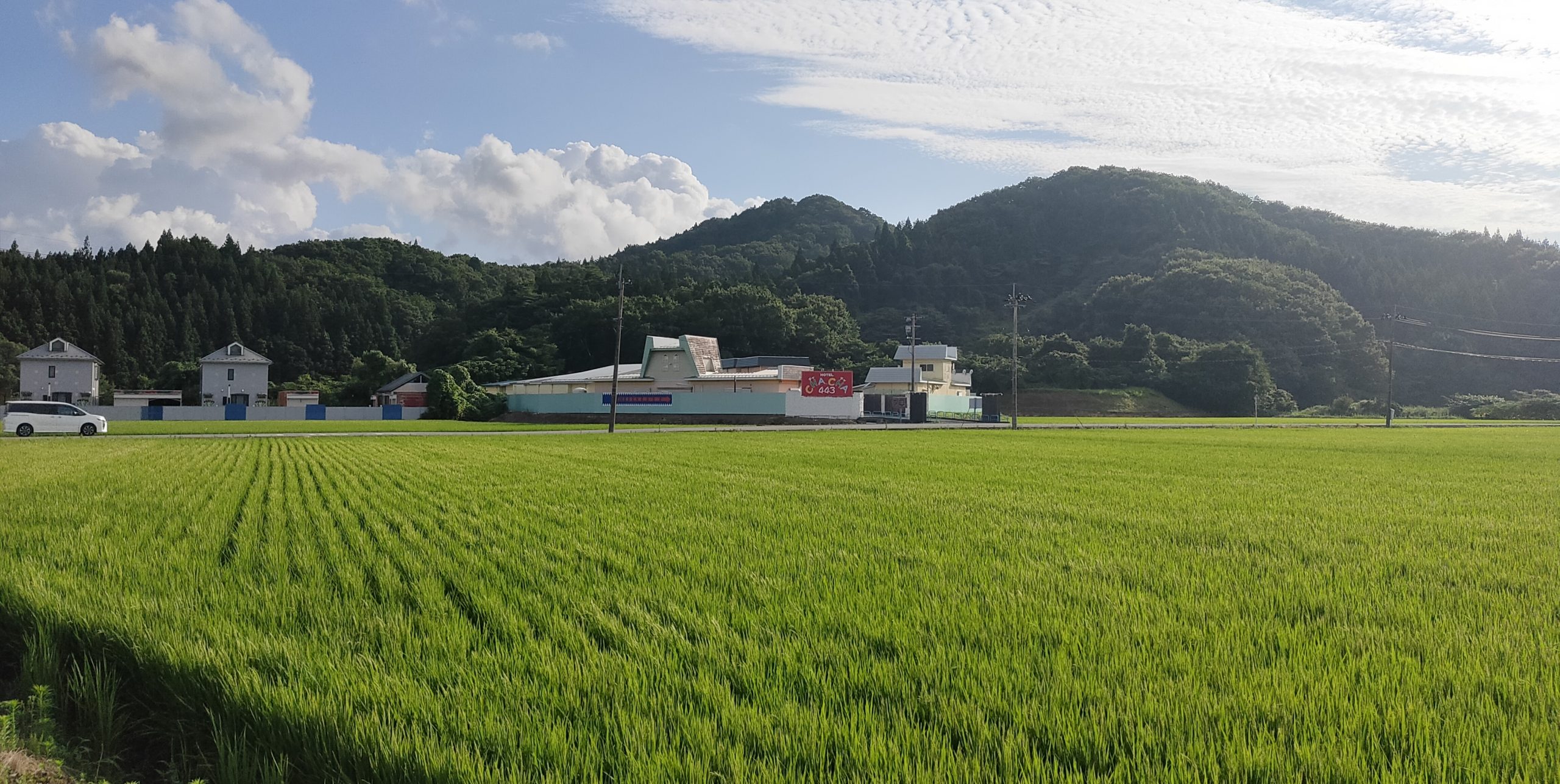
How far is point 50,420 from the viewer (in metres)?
30.9

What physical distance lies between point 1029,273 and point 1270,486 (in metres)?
118

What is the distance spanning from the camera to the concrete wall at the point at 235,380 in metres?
74.6

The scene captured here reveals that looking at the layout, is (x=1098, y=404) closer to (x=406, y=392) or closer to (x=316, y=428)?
(x=406, y=392)

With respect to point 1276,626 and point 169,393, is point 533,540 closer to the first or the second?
point 1276,626

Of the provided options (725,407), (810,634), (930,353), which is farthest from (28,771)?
(930,353)

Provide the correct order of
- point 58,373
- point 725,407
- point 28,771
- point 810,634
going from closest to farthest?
point 28,771 → point 810,634 → point 725,407 → point 58,373

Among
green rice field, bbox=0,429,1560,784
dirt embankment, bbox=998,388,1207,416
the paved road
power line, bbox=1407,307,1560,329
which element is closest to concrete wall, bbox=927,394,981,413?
dirt embankment, bbox=998,388,1207,416

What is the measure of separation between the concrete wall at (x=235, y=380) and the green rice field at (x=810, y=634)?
74.0 meters

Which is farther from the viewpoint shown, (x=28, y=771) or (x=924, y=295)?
(x=924, y=295)

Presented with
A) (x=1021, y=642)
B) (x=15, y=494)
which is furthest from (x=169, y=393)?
(x=1021, y=642)

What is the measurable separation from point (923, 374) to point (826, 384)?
2041cm

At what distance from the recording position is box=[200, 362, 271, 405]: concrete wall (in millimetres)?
74562

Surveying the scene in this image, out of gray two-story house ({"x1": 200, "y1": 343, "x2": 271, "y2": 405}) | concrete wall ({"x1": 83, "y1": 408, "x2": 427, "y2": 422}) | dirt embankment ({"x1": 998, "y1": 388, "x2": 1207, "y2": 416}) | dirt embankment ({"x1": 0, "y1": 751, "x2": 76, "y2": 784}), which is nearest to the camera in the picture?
dirt embankment ({"x1": 0, "y1": 751, "x2": 76, "y2": 784})

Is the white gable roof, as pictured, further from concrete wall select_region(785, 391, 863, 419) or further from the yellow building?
the yellow building
